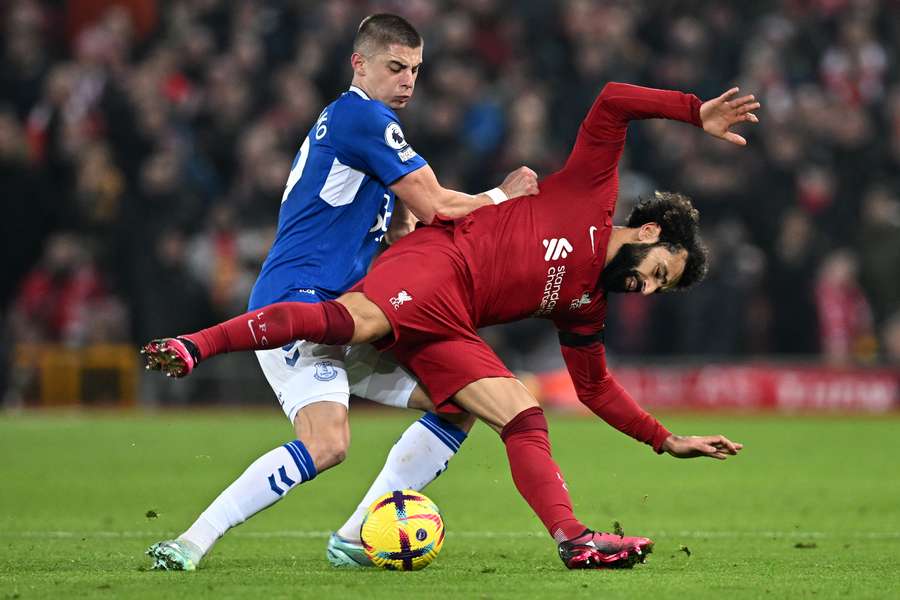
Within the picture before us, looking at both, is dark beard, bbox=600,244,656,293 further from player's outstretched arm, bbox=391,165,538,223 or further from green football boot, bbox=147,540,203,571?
green football boot, bbox=147,540,203,571

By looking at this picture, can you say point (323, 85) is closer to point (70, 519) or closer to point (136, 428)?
point (136, 428)

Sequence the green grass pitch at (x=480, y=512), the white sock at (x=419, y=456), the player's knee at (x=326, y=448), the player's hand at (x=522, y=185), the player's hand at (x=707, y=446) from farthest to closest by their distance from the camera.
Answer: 1. the white sock at (x=419, y=456)
2. the player's hand at (x=522, y=185)
3. the player's hand at (x=707, y=446)
4. the player's knee at (x=326, y=448)
5. the green grass pitch at (x=480, y=512)

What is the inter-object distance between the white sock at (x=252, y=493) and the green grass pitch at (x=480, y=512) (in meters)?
0.17

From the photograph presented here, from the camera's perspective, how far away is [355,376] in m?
6.80

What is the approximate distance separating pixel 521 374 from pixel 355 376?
10.8 metres

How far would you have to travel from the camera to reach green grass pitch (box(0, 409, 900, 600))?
5.83 m

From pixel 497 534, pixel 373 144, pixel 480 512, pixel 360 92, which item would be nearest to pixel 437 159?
pixel 480 512

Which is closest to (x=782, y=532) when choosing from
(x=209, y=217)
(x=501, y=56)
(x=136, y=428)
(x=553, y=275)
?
(x=553, y=275)

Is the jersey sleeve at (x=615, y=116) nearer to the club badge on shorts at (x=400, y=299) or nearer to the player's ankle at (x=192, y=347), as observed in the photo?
the club badge on shorts at (x=400, y=299)

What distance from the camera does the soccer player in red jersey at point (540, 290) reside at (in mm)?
6133

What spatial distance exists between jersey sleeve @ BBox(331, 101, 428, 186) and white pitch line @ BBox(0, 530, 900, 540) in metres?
2.43

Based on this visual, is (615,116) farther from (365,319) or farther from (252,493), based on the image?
(252,493)

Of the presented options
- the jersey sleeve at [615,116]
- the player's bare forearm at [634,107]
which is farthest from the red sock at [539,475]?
the player's bare forearm at [634,107]

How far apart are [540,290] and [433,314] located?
1.71 ft
